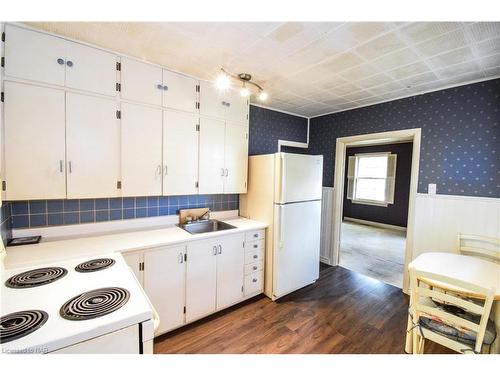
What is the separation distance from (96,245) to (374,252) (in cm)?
472

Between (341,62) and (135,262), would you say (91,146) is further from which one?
(341,62)

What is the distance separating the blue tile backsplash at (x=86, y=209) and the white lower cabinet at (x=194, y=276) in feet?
2.19

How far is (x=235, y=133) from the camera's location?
9.11ft

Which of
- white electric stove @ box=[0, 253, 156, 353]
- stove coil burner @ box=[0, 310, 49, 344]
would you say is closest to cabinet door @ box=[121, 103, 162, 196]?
white electric stove @ box=[0, 253, 156, 353]

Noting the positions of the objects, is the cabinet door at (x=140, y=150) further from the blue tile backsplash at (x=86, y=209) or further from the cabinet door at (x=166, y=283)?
the cabinet door at (x=166, y=283)

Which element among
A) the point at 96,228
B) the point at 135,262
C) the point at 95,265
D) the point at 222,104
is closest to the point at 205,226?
the point at 135,262

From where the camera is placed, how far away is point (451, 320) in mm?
1472

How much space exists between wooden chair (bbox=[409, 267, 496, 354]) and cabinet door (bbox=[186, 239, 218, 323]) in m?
1.72

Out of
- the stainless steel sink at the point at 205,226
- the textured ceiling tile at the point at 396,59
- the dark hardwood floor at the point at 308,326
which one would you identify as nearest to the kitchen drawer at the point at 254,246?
the stainless steel sink at the point at 205,226

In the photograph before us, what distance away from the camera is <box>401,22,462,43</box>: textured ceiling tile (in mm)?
1522

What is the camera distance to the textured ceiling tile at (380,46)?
67.0 inches

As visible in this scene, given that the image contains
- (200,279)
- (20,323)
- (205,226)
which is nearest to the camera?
(20,323)

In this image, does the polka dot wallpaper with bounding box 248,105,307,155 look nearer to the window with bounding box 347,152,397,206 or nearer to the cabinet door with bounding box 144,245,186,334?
the cabinet door with bounding box 144,245,186,334
